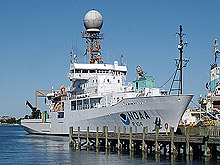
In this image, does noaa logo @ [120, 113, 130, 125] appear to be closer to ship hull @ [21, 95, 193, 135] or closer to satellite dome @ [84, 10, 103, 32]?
ship hull @ [21, 95, 193, 135]

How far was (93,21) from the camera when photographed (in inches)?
2621

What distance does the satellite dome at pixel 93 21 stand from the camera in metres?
66.3

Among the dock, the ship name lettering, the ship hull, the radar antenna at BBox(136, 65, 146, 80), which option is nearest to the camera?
the dock

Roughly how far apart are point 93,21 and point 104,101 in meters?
17.9

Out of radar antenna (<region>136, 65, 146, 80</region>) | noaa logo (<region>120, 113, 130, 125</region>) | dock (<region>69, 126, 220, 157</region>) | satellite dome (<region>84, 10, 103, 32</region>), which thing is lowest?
dock (<region>69, 126, 220, 157</region>)

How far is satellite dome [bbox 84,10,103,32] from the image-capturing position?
66312mm

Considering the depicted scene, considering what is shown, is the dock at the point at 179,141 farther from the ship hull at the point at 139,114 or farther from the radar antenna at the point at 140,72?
the radar antenna at the point at 140,72

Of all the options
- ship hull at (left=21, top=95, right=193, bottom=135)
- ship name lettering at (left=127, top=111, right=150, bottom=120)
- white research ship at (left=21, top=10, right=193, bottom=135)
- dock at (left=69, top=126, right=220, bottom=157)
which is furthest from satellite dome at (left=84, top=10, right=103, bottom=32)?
dock at (left=69, top=126, right=220, bottom=157)

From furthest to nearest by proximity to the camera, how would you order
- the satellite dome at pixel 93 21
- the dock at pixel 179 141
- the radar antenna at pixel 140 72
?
the satellite dome at pixel 93 21
the radar antenna at pixel 140 72
the dock at pixel 179 141

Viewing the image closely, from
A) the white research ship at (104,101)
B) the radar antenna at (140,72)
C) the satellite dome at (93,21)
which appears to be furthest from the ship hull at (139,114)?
the satellite dome at (93,21)

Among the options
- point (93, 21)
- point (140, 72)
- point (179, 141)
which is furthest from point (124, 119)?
point (93, 21)

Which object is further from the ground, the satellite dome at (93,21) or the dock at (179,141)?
the satellite dome at (93,21)

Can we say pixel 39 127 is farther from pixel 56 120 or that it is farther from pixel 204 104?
pixel 204 104

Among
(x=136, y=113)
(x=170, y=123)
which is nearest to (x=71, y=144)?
(x=136, y=113)
